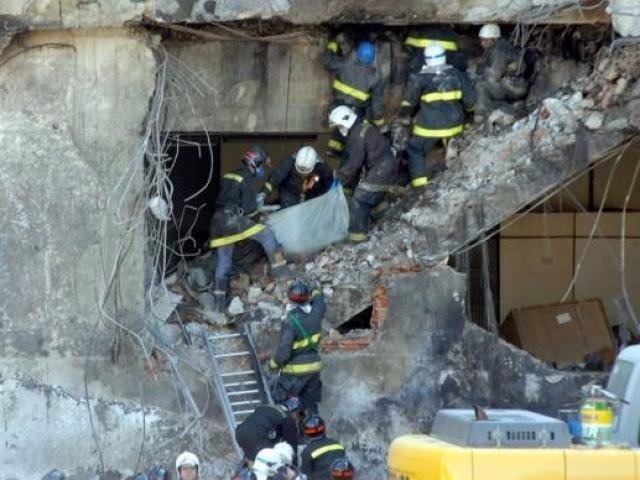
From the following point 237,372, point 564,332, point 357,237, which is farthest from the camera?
point 564,332

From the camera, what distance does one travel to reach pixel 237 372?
12820 mm

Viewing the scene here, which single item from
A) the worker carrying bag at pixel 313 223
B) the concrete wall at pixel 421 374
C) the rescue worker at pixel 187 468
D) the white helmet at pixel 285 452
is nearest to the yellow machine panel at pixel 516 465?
the rescue worker at pixel 187 468

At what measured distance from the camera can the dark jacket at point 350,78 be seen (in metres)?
13.0

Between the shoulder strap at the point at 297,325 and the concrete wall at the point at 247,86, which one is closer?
the shoulder strap at the point at 297,325

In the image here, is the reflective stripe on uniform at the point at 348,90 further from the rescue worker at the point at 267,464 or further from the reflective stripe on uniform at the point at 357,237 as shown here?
the rescue worker at the point at 267,464

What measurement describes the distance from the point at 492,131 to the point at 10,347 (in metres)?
4.33

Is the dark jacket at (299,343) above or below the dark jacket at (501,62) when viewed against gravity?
below

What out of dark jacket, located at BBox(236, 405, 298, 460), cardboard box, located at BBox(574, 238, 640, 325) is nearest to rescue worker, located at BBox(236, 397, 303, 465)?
dark jacket, located at BBox(236, 405, 298, 460)

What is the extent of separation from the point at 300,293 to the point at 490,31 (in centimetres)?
271

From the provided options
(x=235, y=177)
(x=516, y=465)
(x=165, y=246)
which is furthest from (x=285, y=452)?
(x=516, y=465)

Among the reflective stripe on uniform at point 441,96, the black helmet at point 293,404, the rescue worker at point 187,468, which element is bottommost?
the rescue worker at point 187,468

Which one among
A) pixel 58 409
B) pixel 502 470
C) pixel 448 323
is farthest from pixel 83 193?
pixel 502 470

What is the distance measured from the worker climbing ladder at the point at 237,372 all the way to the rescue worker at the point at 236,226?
48 cm

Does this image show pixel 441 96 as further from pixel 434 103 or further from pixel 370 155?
pixel 370 155
